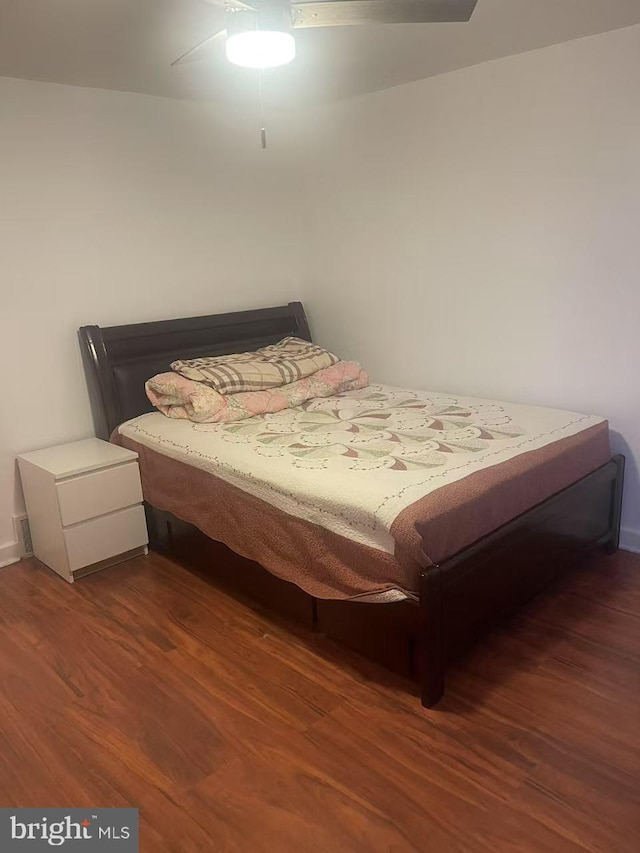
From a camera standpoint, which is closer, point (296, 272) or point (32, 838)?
point (32, 838)

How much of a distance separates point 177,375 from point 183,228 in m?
0.93

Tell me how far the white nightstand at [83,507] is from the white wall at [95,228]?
0.74ft

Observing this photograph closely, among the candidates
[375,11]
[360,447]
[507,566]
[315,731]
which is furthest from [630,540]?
[375,11]

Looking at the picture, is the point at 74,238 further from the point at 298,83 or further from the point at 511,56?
the point at 511,56

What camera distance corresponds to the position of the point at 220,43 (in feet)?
7.61

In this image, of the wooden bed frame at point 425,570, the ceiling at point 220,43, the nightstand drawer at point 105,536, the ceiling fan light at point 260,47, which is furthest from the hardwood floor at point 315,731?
the ceiling at point 220,43

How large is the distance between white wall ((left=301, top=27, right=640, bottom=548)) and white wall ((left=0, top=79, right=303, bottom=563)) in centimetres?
68

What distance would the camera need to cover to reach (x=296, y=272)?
4.36 m

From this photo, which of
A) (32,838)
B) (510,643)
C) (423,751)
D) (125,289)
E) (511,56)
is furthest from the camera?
(125,289)

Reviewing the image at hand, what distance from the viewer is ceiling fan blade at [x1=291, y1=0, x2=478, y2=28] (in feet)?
6.44

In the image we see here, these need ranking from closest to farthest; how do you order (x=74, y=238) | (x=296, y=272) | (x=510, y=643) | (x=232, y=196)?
(x=510, y=643)
(x=74, y=238)
(x=232, y=196)
(x=296, y=272)

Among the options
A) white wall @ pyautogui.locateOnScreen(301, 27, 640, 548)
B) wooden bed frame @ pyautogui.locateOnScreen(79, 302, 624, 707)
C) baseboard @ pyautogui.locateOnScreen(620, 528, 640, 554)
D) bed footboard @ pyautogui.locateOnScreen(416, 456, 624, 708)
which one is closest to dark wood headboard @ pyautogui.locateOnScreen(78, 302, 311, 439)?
wooden bed frame @ pyautogui.locateOnScreen(79, 302, 624, 707)

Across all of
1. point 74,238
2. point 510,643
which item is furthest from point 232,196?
point 510,643

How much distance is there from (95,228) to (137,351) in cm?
66
